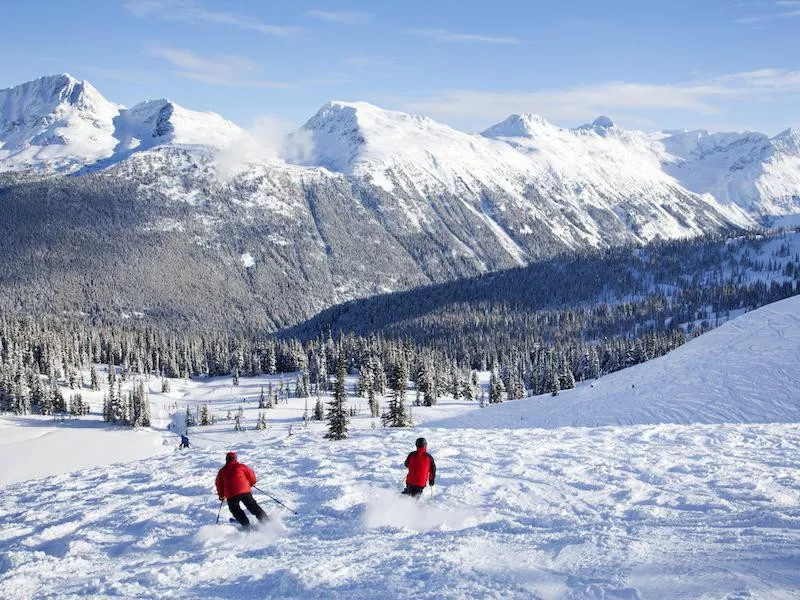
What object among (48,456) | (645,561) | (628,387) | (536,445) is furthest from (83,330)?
(645,561)

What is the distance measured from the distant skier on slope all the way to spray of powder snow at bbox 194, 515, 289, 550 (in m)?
3.94

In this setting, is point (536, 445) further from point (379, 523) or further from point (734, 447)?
point (379, 523)

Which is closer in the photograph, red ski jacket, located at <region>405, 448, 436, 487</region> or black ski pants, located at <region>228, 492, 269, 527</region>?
black ski pants, located at <region>228, 492, 269, 527</region>

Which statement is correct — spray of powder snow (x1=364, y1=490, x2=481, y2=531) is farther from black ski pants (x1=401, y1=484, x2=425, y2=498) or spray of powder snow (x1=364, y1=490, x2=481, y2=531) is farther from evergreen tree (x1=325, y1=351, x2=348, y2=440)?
evergreen tree (x1=325, y1=351, x2=348, y2=440)

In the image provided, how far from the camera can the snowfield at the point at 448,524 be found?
40.1ft

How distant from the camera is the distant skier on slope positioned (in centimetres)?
1816

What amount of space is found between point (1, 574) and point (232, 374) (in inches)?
6708

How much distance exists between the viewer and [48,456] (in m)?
88.8

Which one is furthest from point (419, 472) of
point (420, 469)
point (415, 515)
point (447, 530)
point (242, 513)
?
point (242, 513)

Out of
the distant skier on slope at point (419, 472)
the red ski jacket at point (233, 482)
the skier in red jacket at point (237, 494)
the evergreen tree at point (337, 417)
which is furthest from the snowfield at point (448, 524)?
the evergreen tree at point (337, 417)

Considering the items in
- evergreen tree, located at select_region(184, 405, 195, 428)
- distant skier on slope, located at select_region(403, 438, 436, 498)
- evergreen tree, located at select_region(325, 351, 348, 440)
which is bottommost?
evergreen tree, located at select_region(184, 405, 195, 428)

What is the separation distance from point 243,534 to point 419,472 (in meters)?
5.30

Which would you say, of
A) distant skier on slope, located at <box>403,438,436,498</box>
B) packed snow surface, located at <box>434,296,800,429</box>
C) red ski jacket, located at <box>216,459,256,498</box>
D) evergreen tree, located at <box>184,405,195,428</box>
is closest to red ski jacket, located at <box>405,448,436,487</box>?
distant skier on slope, located at <box>403,438,436,498</box>

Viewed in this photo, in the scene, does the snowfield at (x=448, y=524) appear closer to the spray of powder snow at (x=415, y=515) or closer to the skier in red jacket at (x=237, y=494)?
the spray of powder snow at (x=415, y=515)
